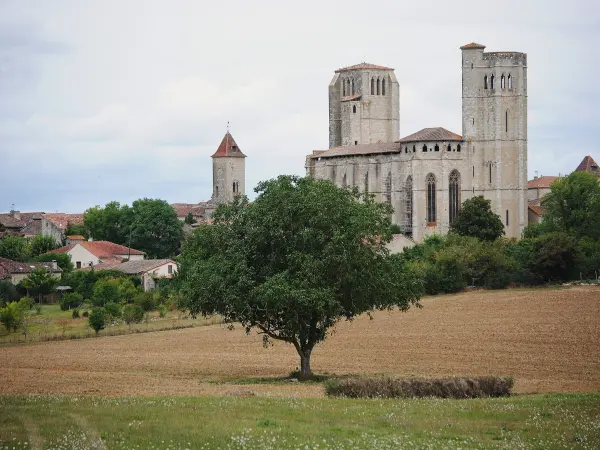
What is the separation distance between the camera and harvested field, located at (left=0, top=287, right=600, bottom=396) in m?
33.3

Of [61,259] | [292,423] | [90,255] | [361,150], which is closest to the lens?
[292,423]

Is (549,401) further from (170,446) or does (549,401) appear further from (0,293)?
(0,293)

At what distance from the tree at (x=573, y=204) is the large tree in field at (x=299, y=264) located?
52958 mm

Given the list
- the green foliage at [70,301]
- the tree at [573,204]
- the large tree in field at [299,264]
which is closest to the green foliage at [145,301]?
the green foliage at [70,301]

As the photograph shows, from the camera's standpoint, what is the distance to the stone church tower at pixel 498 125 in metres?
97.0

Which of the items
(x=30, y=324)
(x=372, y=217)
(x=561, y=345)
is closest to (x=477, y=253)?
(x=30, y=324)

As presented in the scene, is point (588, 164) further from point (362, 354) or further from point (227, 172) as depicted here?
point (362, 354)

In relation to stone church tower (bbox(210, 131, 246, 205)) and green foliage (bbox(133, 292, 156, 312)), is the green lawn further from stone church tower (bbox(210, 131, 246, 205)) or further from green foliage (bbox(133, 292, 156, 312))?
stone church tower (bbox(210, 131, 246, 205))

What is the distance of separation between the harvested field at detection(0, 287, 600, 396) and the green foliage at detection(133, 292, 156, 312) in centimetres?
1182

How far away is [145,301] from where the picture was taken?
236ft

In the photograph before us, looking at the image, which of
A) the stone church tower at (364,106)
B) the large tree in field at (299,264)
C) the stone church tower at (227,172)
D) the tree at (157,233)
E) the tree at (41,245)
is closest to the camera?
the large tree in field at (299,264)

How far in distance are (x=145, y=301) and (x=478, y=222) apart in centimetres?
2874

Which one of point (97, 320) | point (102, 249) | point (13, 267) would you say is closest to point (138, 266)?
point (13, 267)

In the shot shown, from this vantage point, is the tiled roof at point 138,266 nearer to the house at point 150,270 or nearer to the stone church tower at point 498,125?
the house at point 150,270
